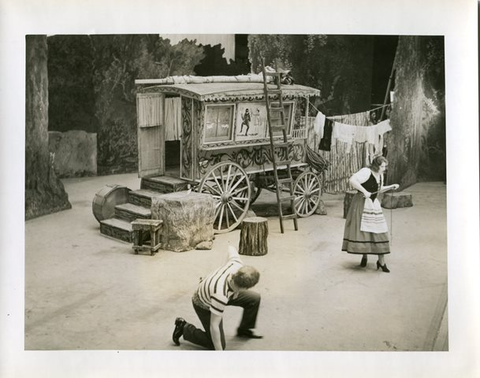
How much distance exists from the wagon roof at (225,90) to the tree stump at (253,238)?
952 mm

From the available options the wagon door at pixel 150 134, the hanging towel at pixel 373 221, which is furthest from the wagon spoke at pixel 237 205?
the hanging towel at pixel 373 221

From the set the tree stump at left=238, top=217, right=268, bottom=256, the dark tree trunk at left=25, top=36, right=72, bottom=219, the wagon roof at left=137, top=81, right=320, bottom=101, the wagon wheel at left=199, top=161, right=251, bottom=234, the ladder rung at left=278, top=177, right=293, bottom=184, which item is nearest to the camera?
the dark tree trunk at left=25, top=36, right=72, bottom=219

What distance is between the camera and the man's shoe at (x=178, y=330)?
154 inches

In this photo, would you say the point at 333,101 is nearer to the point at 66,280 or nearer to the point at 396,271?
the point at 396,271

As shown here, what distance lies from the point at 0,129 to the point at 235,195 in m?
1.74

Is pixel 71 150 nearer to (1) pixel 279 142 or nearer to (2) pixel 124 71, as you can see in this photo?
(2) pixel 124 71

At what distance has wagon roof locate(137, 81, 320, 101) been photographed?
4215 mm

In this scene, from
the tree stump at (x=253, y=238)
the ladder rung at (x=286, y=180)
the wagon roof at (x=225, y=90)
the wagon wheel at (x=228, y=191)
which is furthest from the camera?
the ladder rung at (x=286, y=180)

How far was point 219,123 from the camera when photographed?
4465 millimetres

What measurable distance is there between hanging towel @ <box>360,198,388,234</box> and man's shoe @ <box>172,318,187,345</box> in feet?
4.73

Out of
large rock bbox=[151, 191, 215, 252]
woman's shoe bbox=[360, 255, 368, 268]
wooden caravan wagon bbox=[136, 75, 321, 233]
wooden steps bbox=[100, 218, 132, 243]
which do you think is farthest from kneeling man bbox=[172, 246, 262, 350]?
woman's shoe bbox=[360, 255, 368, 268]

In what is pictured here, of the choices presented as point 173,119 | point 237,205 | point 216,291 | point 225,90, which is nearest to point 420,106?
point 225,90

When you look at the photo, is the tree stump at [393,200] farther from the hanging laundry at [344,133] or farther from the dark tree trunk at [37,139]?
the dark tree trunk at [37,139]

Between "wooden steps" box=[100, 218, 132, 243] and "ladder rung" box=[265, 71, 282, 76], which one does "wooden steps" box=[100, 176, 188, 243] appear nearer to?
"wooden steps" box=[100, 218, 132, 243]
